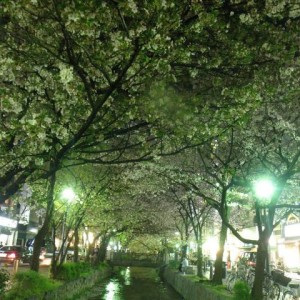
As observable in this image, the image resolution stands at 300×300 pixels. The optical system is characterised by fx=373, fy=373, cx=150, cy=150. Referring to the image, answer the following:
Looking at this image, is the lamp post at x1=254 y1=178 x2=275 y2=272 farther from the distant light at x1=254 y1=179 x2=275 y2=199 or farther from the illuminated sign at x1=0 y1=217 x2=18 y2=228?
the illuminated sign at x1=0 y1=217 x2=18 y2=228

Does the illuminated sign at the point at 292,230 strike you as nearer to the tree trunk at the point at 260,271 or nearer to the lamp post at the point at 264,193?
the lamp post at the point at 264,193

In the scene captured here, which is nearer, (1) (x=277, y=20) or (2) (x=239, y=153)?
(1) (x=277, y=20)

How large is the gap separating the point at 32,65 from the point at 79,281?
18.6m

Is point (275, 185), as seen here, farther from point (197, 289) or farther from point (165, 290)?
point (165, 290)

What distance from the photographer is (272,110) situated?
→ 11930 millimetres

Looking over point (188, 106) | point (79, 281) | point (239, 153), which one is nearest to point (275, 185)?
point (239, 153)

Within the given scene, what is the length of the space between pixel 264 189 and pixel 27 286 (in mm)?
9567

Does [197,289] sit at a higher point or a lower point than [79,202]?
lower

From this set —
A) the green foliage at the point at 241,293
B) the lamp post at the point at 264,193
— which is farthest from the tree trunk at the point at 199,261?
the green foliage at the point at 241,293

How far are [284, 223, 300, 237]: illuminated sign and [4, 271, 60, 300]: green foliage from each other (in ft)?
85.2

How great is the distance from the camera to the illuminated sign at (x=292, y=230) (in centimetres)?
3398

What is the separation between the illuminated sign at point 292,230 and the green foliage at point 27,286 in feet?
85.2

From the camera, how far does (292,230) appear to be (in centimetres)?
3522

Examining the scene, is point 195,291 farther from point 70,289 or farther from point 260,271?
point 260,271
